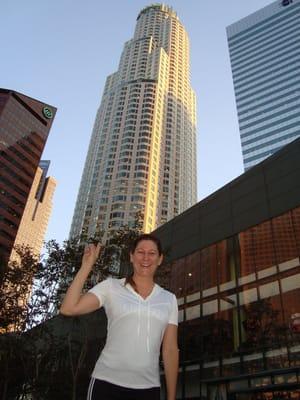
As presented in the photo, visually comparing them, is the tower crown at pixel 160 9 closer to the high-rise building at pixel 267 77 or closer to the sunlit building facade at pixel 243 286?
the high-rise building at pixel 267 77

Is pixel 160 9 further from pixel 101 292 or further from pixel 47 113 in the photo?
pixel 101 292

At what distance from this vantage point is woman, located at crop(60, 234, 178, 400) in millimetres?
2554

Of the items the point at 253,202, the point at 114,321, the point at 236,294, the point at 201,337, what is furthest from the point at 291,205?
the point at 114,321

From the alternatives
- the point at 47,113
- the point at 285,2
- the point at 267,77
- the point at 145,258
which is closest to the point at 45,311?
the point at 145,258

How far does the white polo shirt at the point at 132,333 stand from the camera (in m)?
2.58

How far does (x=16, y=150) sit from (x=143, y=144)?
125ft

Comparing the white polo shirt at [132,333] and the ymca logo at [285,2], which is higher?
the ymca logo at [285,2]

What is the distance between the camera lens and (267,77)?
→ 11606 centimetres

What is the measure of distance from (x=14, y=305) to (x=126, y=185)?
84.7 meters

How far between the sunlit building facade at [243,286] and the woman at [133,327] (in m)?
11.3

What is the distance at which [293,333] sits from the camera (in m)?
14.6

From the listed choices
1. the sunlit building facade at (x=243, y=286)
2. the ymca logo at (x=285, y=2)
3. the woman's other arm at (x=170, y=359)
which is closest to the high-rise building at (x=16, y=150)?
the sunlit building facade at (x=243, y=286)

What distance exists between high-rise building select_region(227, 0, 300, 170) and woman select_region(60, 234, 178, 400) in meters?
99.3

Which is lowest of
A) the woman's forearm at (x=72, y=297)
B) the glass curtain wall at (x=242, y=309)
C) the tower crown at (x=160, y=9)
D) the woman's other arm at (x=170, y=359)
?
the woman's other arm at (x=170, y=359)
